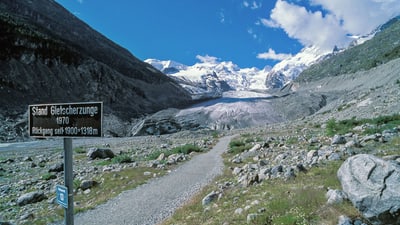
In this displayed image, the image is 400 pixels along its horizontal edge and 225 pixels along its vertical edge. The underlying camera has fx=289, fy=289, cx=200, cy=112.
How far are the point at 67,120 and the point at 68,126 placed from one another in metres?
0.11

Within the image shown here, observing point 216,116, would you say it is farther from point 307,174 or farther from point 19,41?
point 307,174

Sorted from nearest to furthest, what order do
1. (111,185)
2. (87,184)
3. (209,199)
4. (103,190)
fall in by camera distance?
(209,199), (103,190), (87,184), (111,185)

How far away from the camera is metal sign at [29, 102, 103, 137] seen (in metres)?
4.92

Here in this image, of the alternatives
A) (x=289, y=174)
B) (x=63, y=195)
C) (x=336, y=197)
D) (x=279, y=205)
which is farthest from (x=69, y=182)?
(x=289, y=174)

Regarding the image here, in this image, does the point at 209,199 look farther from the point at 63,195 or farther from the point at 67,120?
the point at 67,120

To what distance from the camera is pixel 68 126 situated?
17.1 ft

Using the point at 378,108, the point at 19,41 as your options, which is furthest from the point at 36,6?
the point at 378,108

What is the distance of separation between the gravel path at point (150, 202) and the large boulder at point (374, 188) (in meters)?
6.38

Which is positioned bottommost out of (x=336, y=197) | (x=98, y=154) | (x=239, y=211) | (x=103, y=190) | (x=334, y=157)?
(x=103, y=190)

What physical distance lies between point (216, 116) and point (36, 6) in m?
109

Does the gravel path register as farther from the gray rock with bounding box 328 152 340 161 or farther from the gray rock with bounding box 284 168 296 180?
the gray rock with bounding box 328 152 340 161

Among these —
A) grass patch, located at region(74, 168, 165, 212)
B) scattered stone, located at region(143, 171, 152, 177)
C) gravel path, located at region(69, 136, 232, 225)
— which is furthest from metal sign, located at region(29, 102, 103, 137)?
scattered stone, located at region(143, 171, 152, 177)

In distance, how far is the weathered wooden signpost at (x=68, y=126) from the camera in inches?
194

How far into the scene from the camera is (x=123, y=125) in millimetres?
71688
